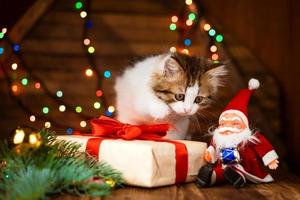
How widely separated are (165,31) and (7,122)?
0.55 m

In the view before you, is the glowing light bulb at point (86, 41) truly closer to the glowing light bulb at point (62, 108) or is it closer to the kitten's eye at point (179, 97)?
the glowing light bulb at point (62, 108)

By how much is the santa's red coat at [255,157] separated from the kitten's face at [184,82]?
5.7 inches

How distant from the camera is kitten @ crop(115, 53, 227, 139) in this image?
1027mm

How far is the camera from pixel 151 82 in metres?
1.07

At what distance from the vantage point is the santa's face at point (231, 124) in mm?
919

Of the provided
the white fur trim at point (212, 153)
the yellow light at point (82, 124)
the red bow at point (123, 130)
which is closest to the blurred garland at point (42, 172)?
the red bow at point (123, 130)

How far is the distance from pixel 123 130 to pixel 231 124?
25cm

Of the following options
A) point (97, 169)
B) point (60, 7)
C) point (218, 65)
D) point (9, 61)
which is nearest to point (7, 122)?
point (9, 61)

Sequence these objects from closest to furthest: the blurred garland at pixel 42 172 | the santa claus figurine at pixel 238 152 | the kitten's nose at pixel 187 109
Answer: the blurred garland at pixel 42 172 < the santa claus figurine at pixel 238 152 < the kitten's nose at pixel 187 109

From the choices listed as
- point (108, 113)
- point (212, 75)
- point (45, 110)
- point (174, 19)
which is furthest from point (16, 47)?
point (212, 75)

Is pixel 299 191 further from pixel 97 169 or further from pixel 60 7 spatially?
pixel 60 7

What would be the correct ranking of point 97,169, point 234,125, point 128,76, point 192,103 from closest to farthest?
point 97,169
point 234,125
point 192,103
point 128,76

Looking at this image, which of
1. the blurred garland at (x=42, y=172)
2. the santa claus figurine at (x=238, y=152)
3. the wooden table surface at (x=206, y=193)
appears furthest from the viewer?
the santa claus figurine at (x=238, y=152)

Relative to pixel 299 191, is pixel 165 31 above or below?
above
